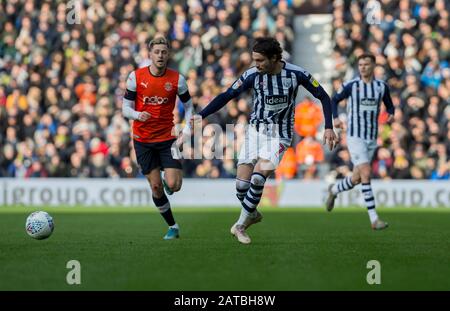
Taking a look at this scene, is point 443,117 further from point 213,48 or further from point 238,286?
point 238,286

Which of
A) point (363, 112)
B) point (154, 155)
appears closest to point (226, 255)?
point (154, 155)

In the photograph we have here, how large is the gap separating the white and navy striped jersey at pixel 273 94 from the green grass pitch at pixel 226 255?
1.46m

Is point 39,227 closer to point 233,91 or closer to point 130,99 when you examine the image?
point 130,99

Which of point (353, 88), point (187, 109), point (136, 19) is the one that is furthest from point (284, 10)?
point (187, 109)

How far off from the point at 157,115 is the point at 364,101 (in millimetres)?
4204

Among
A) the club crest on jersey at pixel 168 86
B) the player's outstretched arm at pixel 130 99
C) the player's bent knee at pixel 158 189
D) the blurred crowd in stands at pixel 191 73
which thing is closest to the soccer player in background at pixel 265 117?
the club crest on jersey at pixel 168 86

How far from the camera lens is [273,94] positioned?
11070 mm

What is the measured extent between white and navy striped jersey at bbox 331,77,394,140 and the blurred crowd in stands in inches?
326

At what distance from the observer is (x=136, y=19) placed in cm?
2702

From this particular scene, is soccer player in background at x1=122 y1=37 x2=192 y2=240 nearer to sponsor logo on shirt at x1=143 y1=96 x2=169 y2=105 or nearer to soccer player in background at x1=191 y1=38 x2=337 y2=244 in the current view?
sponsor logo on shirt at x1=143 y1=96 x2=169 y2=105

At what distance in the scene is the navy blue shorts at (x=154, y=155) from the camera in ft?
38.8

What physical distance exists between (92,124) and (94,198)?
251cm

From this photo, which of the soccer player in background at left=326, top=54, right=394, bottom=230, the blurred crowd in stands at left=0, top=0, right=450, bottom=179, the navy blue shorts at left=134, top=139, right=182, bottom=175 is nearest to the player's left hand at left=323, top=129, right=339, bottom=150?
the navy blue shorts at left=134, top=139, right=182, bottom=175
